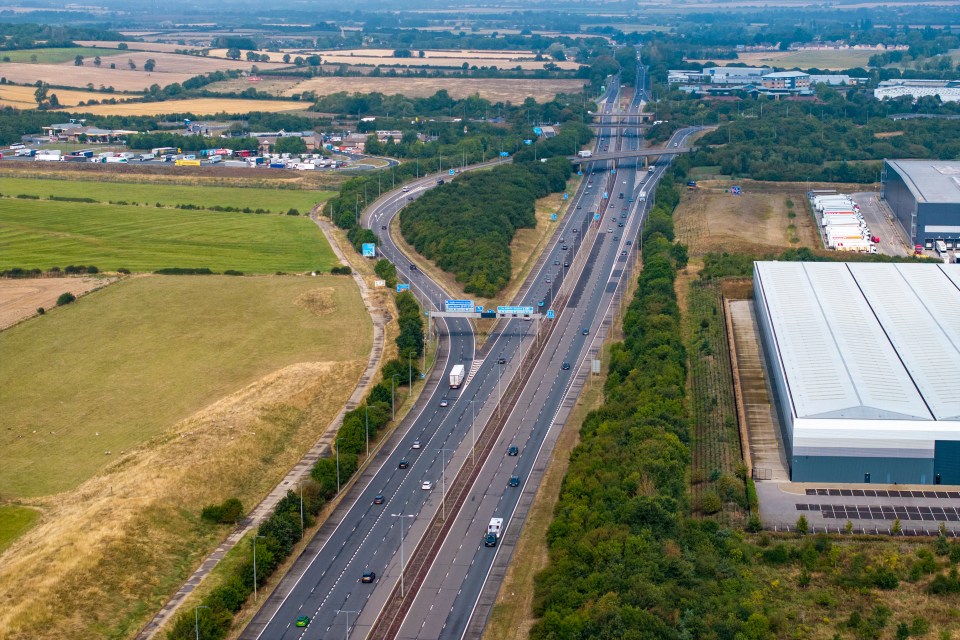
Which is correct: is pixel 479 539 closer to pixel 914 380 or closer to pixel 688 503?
pixel 688 503

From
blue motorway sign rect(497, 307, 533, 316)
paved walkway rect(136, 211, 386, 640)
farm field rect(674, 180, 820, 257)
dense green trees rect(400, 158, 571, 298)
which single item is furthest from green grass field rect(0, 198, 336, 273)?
farm field rect(674, 180, 820, 257)

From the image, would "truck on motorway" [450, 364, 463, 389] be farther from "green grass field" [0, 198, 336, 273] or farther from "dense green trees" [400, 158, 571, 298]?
"green grass field" [0, 198, 336, 273]

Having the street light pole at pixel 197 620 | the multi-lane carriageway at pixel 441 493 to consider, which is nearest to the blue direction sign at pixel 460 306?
the multi-lane carriageway at pixel 441 493

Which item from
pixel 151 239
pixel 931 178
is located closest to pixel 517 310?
pixel 151 239

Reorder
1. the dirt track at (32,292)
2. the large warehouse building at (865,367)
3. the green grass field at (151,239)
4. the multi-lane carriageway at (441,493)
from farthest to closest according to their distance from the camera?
1. the green grass field at (151,239)
2. the dirt track at (32,292)
3. the large warehouse building at (865,367)
4. the multi-lane carriageway at (441,493)

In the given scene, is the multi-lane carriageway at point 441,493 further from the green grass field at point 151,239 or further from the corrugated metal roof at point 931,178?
the corrugated metal roof at point 931,178
